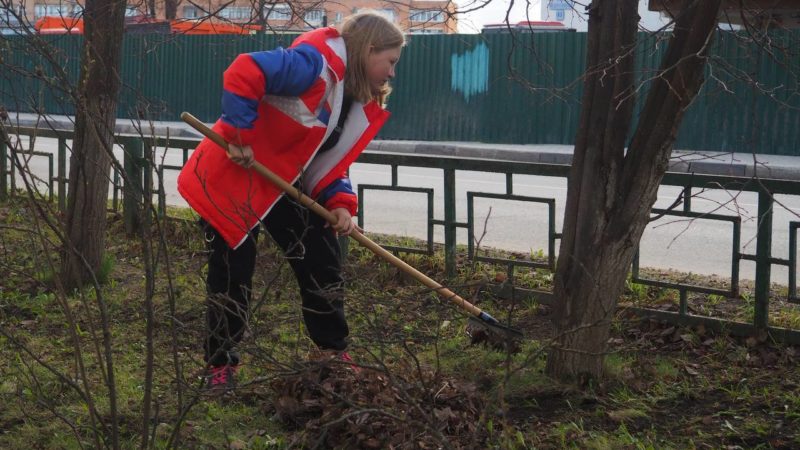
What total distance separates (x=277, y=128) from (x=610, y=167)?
1.25 metres

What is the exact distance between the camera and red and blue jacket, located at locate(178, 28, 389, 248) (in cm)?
357

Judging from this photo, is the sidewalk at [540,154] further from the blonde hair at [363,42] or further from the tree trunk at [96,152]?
the blonde hair at [363,42]

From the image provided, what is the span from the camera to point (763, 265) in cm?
456

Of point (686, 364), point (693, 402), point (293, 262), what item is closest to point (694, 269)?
point (686, 364)

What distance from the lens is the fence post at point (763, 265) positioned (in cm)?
450

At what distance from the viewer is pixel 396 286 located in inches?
226

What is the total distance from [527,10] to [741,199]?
7.87 m

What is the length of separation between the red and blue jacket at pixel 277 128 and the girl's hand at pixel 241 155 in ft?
0.11

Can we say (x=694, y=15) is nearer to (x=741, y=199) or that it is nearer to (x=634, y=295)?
(x=634, y=295)

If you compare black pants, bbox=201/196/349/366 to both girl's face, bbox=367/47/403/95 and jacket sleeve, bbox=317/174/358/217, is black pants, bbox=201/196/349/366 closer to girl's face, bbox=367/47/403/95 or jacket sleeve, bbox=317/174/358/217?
jacket sleeve, bbox=317/174/358/217

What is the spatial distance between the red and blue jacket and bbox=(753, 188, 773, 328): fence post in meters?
1.82

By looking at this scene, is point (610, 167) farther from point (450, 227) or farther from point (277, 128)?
point (450, 227)

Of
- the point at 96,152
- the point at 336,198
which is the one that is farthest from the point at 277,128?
the point at 96,152

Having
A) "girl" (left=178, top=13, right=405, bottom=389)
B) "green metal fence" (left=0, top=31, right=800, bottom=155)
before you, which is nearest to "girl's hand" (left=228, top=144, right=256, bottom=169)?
"girl" (left=178, top=13, right=405, bottom=389)
